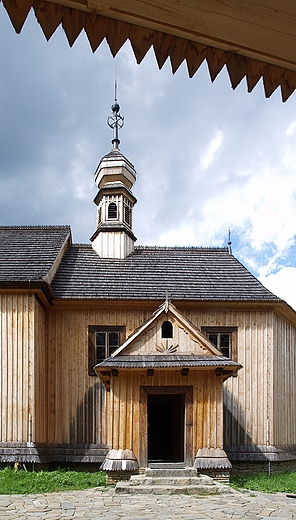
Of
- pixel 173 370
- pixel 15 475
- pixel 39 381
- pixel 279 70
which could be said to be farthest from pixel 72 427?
pixel 279 70

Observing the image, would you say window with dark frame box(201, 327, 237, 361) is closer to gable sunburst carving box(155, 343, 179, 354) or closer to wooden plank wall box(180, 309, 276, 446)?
wooden plank wall box(180, 309, 276, 446)

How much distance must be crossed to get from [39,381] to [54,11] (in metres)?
13.1

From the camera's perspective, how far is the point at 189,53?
12.6 feet

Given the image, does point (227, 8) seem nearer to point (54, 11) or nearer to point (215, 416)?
point (54, 11)

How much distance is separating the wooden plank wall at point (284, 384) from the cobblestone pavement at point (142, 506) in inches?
195

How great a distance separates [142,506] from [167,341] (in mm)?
4678

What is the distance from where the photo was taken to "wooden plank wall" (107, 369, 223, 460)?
44.5 ft

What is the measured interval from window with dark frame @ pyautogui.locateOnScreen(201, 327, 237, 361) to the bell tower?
4.22 meters

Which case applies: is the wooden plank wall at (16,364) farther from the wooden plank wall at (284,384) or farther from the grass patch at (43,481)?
the wooden plank wall at (284,384)

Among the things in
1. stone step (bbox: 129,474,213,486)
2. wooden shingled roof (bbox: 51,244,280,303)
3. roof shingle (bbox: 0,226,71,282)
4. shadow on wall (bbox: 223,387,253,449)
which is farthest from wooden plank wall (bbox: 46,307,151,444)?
stone step (bbox: 129,474,213,486)

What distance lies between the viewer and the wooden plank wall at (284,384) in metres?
17.0

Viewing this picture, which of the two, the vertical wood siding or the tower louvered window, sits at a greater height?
the tower louvered window

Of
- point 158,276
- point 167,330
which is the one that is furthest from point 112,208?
point 167,330

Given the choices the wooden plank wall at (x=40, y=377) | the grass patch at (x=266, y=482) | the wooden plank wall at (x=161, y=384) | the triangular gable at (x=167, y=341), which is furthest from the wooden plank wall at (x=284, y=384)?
the wooden plank wall at (x=40, y=377)
